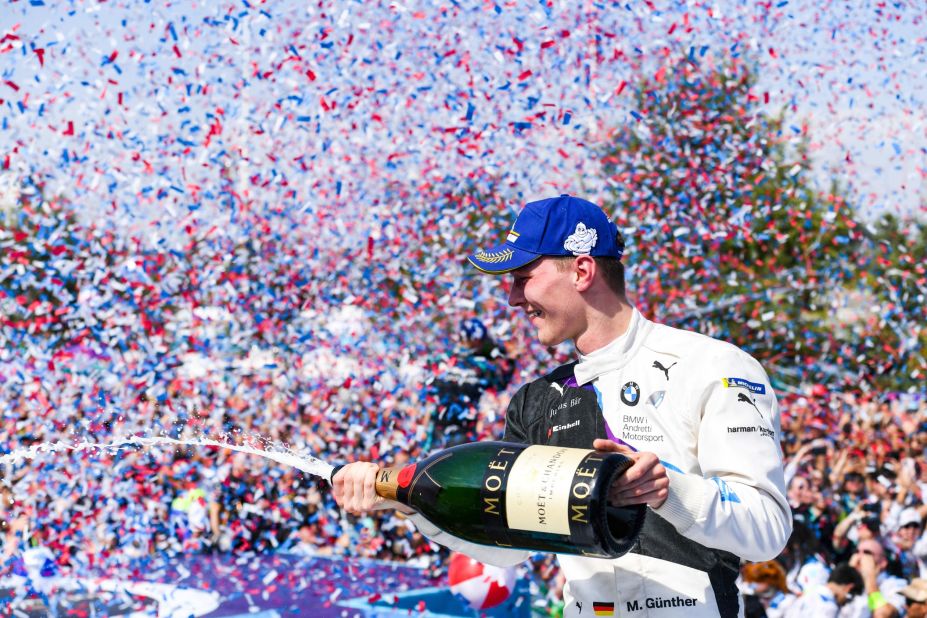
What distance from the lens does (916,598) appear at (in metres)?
7.57

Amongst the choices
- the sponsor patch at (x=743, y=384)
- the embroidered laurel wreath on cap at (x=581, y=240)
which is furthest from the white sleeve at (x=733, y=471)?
the embroidered laurel wreath on cap at (x=581, y=240)

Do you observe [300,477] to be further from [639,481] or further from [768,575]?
[639,481]

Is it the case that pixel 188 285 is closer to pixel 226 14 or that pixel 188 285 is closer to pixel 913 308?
pixel 226 14

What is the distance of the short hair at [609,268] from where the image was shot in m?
2.94

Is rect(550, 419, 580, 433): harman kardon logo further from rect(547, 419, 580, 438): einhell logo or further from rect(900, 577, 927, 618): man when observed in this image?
rect(900, 577, 927, 618): man

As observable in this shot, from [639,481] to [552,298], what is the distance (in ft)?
2.89

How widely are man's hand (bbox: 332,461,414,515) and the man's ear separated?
79 centimetres

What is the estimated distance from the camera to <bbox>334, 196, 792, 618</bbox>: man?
2.35 meters

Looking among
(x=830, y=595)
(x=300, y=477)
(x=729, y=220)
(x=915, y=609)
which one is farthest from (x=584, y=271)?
(x=729, y=220)

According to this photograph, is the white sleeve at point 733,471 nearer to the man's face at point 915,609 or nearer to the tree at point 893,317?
the man's face at point 915,609

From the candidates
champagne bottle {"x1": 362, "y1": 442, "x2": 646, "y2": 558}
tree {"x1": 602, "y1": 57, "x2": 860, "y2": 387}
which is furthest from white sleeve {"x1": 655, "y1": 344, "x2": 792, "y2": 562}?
tree {"x1": 602, "y1": 57, "x2": 860, "y2": 387}

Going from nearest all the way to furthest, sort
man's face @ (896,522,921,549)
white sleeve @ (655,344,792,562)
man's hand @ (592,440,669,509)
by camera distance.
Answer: man's hand @ (592,440,669,509)
white sleeve @ (655,344,792,562)
man's face @ (896,522,921,549)

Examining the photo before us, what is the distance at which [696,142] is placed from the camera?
45.0 feet

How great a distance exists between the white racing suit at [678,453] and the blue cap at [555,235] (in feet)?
0.88
